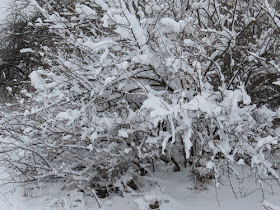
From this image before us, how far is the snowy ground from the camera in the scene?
344 centimetres

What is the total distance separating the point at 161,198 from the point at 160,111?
1408mm

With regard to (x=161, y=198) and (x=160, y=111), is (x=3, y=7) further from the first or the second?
(x=160, y=111)

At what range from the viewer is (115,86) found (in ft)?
12.1

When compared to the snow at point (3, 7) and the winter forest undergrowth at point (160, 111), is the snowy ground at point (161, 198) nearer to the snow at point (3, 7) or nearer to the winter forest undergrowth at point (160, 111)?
the winter forest undergrowth at point (160, 111)

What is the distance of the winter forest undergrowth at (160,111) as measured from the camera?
9.96 ft

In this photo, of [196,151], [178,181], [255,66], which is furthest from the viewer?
[178,181]

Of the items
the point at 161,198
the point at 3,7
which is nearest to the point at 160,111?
the point at 161,198

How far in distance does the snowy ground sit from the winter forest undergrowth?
15mm

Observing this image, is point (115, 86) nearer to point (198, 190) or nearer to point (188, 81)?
point (188, 81)

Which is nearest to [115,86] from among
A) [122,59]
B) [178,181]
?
[122,59]

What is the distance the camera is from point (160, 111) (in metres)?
2.59

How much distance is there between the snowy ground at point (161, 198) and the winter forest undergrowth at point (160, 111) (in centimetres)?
1

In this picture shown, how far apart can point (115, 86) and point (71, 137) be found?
0.89m

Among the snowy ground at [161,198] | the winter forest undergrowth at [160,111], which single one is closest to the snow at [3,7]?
the winter forest undergrowth at [160,111]
